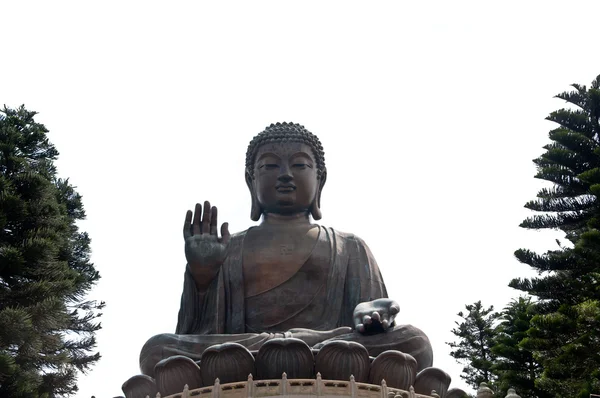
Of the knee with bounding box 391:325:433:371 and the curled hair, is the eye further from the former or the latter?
the knee with bounding box 391:325:433:371

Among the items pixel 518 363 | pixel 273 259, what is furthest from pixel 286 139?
pixel 518 363

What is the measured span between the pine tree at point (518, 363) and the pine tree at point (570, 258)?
656 millimetres

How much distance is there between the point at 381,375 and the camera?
10.1 metres

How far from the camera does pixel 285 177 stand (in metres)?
13.3

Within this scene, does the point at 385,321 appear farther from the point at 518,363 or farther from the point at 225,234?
the point at 518,363

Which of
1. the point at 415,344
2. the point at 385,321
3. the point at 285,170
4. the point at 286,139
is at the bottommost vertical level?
the point at 415,344

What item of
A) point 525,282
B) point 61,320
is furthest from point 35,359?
point 525,282

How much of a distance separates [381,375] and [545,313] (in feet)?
16.9

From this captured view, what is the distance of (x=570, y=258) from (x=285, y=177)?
176 inches

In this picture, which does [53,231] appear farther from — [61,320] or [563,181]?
[563,181]

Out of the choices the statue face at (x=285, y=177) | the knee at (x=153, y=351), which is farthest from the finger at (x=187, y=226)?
the statue face at (x=285, y=177)

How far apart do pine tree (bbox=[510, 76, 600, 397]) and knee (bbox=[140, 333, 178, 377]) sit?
5359 millimetres

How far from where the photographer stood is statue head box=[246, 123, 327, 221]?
Answer: 43.7ft

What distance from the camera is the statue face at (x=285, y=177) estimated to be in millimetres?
13305
